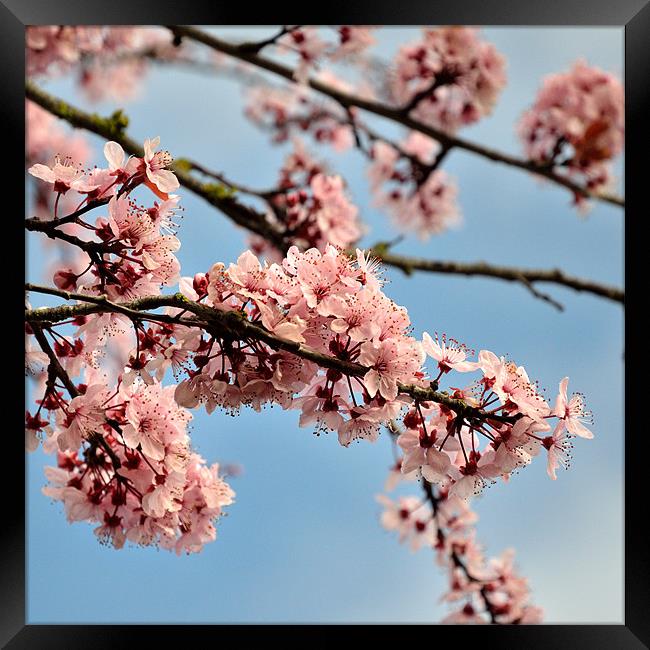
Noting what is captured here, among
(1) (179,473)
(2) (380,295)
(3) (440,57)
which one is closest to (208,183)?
(1) (179,473)

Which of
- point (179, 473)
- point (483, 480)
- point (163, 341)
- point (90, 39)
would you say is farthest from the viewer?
point (90, 39)

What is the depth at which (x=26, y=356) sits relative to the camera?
2.03 meters

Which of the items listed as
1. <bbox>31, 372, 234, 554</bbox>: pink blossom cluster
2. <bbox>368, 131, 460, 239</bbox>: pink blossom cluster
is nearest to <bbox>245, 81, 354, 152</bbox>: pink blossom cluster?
<bbox>368, 131, 460, 239</bbox>: pink blossom cluster

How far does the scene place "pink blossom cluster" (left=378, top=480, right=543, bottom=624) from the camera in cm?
366

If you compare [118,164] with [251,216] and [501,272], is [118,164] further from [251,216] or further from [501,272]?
[501,272]

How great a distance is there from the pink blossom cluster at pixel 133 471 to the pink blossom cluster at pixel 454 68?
299 cm

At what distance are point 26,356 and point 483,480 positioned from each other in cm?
122

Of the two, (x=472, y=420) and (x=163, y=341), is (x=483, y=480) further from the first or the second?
(x=163, y=341)

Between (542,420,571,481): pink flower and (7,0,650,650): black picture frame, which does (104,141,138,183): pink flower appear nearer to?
(7,0,650,650): black picture frame

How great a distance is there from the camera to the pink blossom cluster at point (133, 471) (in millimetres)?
1932

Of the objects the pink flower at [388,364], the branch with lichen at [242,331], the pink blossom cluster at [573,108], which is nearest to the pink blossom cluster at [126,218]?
the branch with lichen at [242,331]

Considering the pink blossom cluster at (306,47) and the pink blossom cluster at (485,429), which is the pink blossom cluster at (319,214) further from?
the pink blossom cluster at (485,429)
